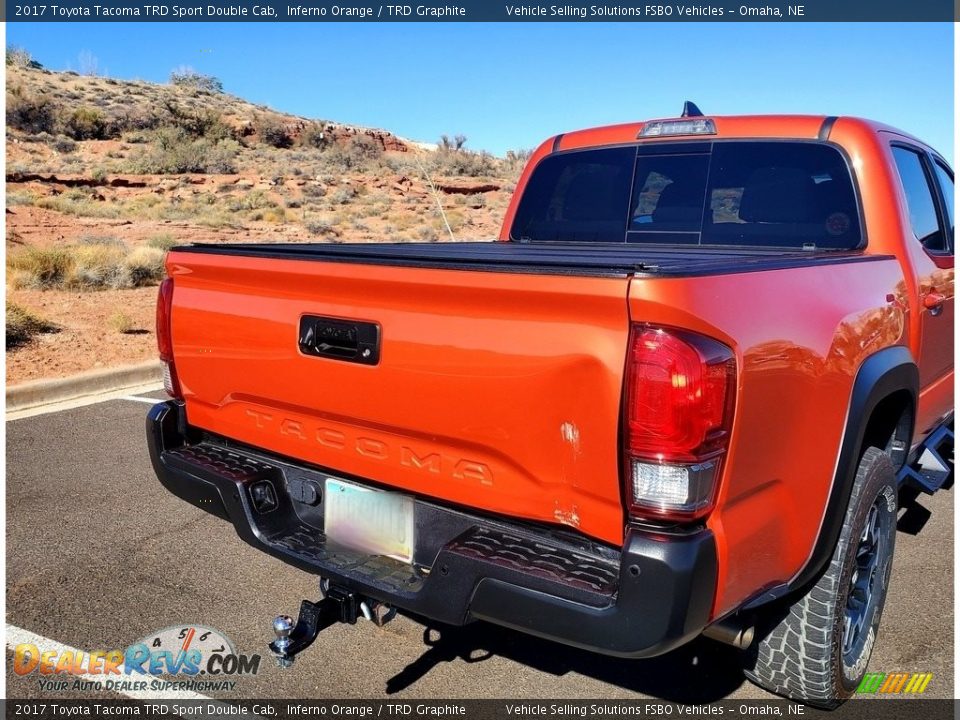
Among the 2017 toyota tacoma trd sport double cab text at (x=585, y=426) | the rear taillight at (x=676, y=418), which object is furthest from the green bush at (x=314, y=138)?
the rear taillight at (x=676, y=418)

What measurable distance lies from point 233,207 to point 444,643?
89.4 feet

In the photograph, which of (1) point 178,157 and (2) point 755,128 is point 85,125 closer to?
A: (1) point 178,157

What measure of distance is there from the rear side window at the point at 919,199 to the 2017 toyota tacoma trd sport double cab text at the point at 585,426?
6.5 inches

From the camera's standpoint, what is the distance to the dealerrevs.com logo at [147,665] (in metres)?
3.05

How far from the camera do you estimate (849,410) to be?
8.70 feet

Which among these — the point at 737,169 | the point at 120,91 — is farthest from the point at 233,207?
the point at 120,91

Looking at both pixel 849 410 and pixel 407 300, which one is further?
pixel 849 410

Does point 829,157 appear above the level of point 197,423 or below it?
above

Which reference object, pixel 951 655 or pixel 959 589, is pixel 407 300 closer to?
pixel 951 655

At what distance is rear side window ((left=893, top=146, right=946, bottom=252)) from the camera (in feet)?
12.7

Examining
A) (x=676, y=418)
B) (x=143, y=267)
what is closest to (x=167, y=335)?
(x=676, y=418)

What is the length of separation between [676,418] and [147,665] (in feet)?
7.65

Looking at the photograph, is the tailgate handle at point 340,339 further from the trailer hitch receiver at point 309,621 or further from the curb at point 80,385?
the curb at point 80,385

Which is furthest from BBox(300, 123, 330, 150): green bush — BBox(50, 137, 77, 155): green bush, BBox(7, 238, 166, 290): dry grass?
BBox(7, 238, 166, 290): dry grass
